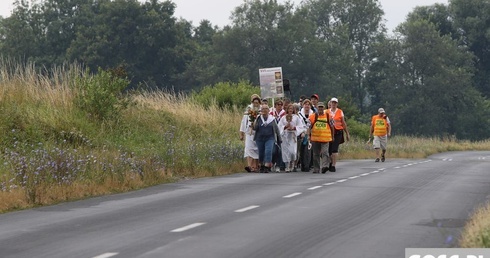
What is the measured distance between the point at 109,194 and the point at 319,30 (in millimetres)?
100321

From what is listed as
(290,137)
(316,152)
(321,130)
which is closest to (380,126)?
(290,137)

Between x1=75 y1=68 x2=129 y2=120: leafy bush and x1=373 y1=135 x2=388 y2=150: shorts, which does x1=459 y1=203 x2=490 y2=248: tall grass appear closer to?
x1=75 y1=68 x2=129 y2=120: leafy bush

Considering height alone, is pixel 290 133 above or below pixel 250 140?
above

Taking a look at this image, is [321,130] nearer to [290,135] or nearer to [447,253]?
[290,135]

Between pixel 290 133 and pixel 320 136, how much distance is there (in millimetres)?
1103

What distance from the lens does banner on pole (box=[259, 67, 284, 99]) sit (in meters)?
31.9

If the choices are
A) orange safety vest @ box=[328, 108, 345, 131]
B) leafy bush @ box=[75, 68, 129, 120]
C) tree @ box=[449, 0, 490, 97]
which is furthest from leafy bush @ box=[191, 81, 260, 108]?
tree @ box=[449, 0, 490, 97]

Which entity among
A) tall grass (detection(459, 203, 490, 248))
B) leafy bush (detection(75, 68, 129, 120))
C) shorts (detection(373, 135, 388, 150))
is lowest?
tall grass (detection(459, 203, 490, 248))

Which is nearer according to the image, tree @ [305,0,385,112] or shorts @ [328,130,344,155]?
shorts @ [328,130,344,155]

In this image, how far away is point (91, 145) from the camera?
959 inches

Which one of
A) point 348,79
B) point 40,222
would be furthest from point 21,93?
point 348,79

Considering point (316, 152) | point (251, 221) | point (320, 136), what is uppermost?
point (320, 136)

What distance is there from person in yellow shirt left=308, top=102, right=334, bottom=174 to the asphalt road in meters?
4.47

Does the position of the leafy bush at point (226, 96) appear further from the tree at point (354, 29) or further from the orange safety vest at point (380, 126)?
the tree at point (354, 29)
